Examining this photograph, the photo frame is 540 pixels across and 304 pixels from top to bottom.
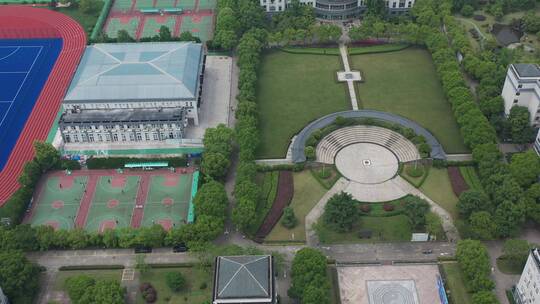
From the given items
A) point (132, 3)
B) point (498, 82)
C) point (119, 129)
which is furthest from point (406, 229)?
point (132, 3)

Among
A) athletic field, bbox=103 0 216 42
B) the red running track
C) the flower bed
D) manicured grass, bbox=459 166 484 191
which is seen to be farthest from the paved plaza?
athletic field, bbox=103 0 216 42

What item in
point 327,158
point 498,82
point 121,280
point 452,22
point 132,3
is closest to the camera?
point 121,280

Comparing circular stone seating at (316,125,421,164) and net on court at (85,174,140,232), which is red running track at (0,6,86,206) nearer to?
net on court at (85,174,140,232)

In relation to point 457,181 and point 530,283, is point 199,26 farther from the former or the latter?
point 530,283

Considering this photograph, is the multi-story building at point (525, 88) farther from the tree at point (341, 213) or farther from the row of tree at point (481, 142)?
the tree at point (341, 213)

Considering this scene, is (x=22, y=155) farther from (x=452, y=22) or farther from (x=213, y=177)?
(x=452, y=22)
